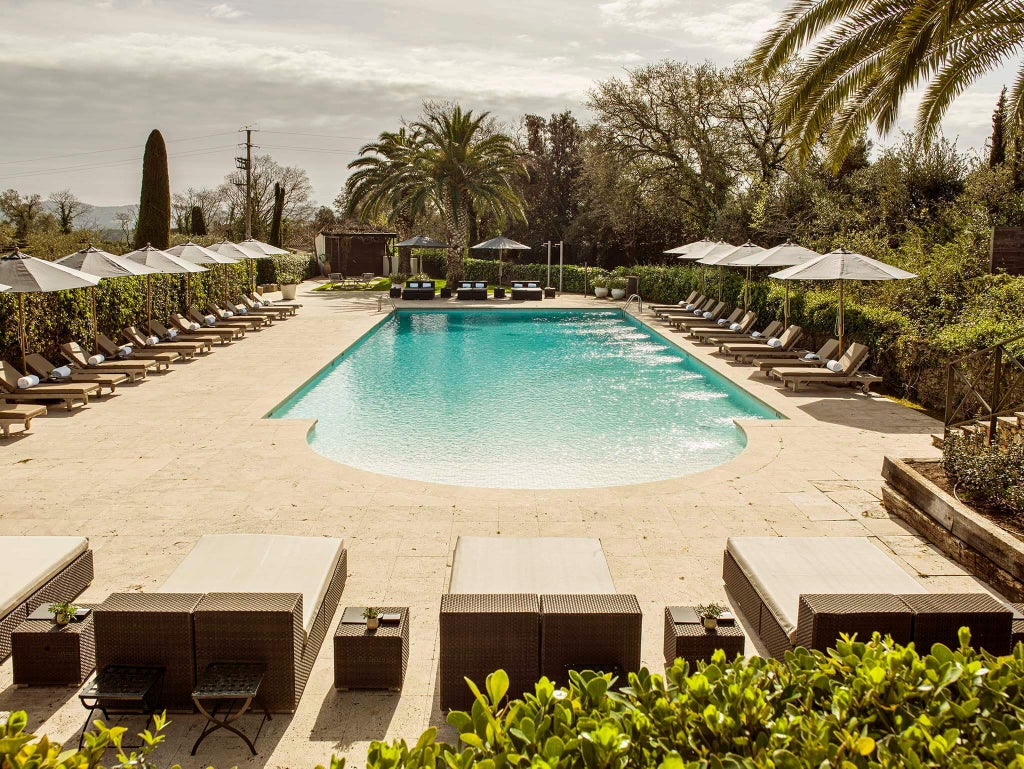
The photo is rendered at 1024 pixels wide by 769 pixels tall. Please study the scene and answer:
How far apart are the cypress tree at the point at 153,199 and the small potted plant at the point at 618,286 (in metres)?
16.4

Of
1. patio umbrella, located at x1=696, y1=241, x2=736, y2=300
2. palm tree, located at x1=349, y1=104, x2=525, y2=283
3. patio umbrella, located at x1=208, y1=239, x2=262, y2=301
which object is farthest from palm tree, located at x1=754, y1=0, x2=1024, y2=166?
palm tree, located at x1=349, y1=104, x2=525, y2=283

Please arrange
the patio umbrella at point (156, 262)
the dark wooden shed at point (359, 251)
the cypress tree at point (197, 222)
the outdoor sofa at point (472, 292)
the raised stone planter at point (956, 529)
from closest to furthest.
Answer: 1. the raised stone planter at point (956, 529)
2. the patio umbrella at point (156, 262)
3. the outdoor sofa at point (472, 292)
4. the cypress tree at point (197, 222)
5. the dark wooden shed at point (359, 251)

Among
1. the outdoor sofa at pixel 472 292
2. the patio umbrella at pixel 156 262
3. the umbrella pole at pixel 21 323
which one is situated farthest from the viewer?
the outdoor sofa at pixel 472 292

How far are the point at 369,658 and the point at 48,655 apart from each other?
1.85m

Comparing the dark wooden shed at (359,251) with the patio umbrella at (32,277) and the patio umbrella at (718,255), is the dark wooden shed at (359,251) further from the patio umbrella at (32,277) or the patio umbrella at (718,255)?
the patio umbrella at (32,277)

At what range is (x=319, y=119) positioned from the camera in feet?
164

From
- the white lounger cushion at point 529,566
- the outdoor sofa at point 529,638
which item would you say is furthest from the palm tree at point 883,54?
the outdoor sofa at point 529,638

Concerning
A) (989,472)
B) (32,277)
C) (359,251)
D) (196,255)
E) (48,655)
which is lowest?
(48,655)

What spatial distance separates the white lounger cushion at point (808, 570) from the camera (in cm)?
533

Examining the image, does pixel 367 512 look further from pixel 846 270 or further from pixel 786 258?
pixel 786 258

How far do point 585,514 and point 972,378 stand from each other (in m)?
6.54

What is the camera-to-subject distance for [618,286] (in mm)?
30938

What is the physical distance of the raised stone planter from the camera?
237 inches

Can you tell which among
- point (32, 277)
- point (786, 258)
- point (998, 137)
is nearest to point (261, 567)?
point (32, 277)
